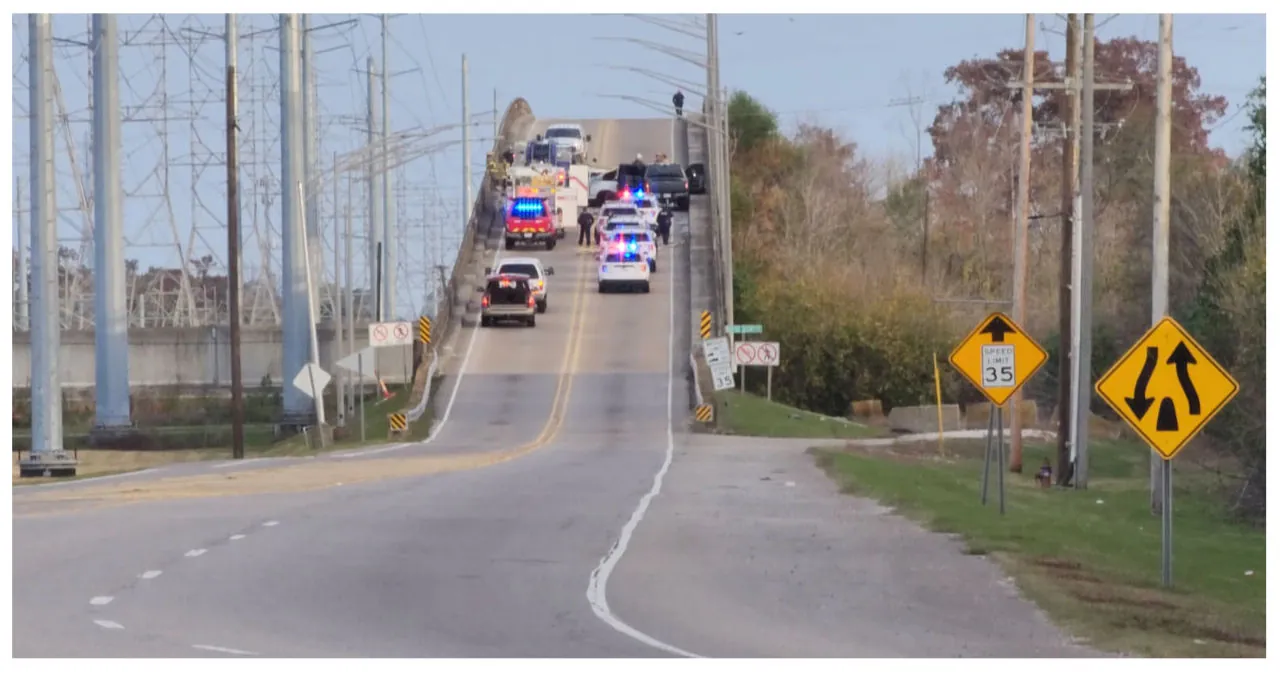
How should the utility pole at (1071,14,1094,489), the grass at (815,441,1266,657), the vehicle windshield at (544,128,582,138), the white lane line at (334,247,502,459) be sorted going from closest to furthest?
the grass at (815,441,1266,657)
the utility pole at (1071,14,1094,489)
the white lane line at (334,247,502,459)
the vehicle windshield at (544,128,582,138)

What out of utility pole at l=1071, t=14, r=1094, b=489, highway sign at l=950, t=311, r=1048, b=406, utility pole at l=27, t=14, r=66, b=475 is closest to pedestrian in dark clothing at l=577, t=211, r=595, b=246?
utility pole at l=27, t=14, r=66, b=475

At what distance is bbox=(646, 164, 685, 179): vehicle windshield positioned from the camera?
9669cm

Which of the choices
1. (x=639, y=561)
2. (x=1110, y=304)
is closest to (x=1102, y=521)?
(x=639, y=561)

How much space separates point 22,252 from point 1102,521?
2562 inches

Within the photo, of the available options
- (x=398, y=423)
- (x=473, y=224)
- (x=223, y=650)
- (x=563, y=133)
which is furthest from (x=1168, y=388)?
(x=563, y=133)

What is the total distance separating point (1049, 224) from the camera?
107 m

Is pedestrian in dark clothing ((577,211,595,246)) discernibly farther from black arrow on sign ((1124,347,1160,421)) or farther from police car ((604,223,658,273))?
black arrow on sign ((1124,347,1160,421))

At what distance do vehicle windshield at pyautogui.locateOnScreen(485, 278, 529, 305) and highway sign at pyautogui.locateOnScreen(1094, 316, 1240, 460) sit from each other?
54.4 m

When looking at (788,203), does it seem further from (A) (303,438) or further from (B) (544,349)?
(A) (303,438)

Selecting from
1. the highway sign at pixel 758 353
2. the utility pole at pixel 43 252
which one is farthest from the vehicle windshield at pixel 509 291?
the utility pole at pixel 43 252

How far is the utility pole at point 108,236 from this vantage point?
49500 millimetres

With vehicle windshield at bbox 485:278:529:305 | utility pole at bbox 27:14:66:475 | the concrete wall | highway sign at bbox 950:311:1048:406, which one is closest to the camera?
highway sign at bbox 950:311:1048:406

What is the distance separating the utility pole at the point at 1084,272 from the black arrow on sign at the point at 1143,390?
56.7ft

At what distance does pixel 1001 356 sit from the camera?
26375 mm
